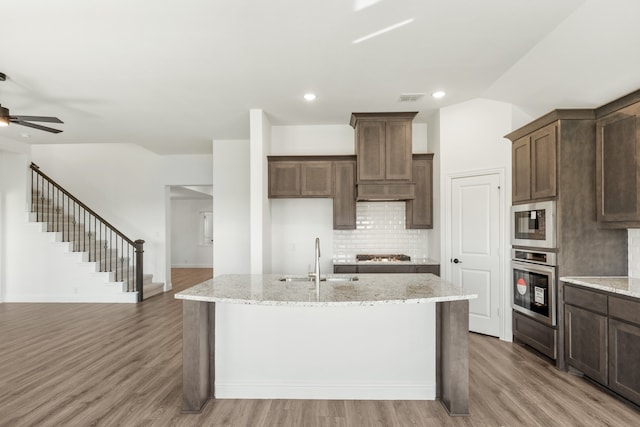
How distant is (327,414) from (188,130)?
472 centimetres

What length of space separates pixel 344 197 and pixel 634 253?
3259mm

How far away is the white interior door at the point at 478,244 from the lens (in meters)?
4.23

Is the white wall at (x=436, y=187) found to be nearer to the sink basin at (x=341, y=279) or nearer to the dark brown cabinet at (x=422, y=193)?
the dark brown cabinet at (x=422, y=193)

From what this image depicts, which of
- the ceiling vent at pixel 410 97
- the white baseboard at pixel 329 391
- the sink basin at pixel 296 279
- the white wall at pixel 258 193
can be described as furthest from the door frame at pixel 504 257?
the white wall at pixel 258 193

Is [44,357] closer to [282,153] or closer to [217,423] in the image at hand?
[217,423]

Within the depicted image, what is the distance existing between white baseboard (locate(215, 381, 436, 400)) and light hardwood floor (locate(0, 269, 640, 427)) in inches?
2.2

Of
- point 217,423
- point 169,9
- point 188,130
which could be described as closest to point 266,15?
point 169,9

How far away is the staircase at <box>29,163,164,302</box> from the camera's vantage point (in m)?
6.33

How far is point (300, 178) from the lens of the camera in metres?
5.12

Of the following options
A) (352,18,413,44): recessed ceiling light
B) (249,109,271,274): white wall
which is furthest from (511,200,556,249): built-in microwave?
(249,109,271,274): white wall

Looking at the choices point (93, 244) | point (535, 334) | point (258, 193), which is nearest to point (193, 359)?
point (258, 193)

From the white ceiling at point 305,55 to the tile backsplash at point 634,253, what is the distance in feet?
4.15

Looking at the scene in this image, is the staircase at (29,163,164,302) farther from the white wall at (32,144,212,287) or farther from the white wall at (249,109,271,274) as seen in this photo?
the white wall at (249,109,271,274)

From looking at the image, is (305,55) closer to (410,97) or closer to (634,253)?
(410,97)
